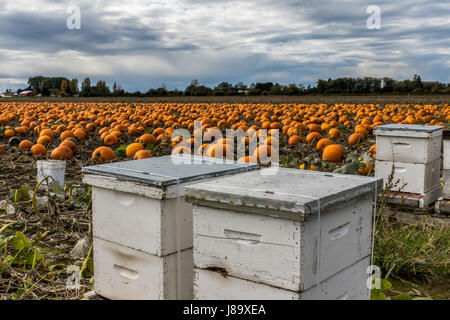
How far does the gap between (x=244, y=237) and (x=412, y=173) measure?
3.79 m

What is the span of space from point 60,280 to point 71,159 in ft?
16.6

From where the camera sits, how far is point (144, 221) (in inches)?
97.6

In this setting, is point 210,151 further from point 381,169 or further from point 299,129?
point 299,129

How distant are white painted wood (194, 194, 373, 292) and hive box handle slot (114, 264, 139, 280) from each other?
48 cm

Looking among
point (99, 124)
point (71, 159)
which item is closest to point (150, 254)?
point (71, 159)

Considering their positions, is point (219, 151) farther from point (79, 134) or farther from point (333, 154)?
point (79, 134)

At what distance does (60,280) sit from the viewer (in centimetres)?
341

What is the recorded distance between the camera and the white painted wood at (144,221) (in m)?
2.42

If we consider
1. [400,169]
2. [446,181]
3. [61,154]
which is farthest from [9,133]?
[446,181]

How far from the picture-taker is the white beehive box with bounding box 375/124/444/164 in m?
5.22

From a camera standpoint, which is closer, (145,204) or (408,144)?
(145,204)

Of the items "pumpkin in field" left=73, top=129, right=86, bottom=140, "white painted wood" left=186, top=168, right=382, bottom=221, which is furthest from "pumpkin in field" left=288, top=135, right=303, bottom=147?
"white painted wood" left=186, top=168, right=382, bottom=221

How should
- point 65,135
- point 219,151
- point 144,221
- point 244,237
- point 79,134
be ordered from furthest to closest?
point 79,134 < point 65,135 < point 219,151 < point 144,221 < point 244,237
